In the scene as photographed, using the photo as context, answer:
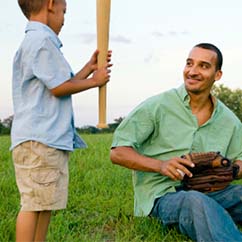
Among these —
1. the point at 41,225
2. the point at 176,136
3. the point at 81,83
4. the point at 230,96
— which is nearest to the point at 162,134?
the point at 176,136

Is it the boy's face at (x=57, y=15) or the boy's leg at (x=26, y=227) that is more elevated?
the boy's face at (x=57, y=15)

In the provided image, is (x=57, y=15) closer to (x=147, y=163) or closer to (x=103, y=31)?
(x=103, y=31)

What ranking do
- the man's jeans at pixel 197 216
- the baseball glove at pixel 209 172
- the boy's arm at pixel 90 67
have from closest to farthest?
the boy's arm at pixel 90 67 < the man's jeans at pixel 197 216 < the baseball glove at pixel 209 172

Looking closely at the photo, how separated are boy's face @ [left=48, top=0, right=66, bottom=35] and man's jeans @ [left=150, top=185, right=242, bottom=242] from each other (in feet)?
4.30

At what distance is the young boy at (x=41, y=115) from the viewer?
10.2ft

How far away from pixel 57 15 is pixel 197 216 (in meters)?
1.44

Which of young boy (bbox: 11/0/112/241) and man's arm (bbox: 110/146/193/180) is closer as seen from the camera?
young boy (bbox: 11/0/112/241)

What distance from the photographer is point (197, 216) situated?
365 centimetres

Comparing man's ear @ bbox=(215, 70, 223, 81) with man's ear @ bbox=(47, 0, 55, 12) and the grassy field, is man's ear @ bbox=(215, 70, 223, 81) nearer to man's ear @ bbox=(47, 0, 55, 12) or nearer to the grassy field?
the grassy field

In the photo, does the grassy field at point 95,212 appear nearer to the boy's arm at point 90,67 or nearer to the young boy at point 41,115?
the young boy at point 41,115

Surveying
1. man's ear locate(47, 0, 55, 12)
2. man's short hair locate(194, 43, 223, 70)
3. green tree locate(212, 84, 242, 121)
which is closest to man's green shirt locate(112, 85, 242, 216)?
man's short hair locate(194, 43, 223, 70)

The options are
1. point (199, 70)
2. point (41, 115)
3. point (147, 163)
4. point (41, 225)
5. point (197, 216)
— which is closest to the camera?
point (41, 115)

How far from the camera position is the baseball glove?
3930 millimetres

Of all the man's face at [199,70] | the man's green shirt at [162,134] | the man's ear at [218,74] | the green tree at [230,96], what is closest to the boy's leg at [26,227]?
the man's green shirt at [162,134]
